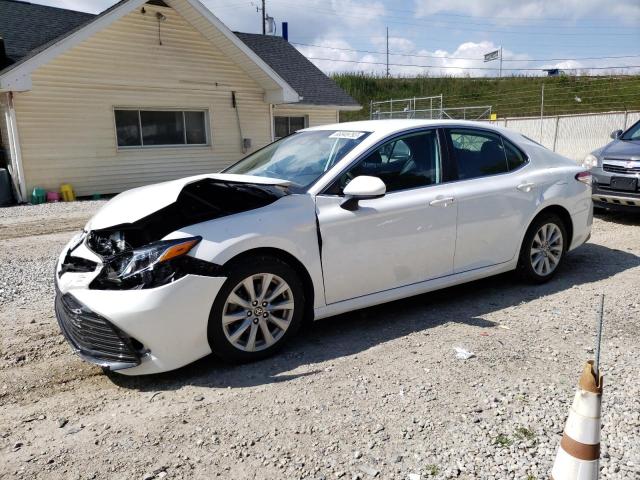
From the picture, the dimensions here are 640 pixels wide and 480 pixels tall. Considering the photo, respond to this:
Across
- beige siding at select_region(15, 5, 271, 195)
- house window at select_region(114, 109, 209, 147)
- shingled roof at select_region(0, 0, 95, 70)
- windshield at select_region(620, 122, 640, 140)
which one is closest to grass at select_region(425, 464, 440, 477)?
windshield at select_region(620, 122, 640, 140)

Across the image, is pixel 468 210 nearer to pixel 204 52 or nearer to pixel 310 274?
pixel 310 274

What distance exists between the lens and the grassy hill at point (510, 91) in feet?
98.6

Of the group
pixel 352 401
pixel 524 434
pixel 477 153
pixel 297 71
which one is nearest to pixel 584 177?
pixel 477 153

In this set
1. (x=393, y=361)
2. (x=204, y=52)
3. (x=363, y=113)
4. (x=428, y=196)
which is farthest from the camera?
(x=363, y=113)

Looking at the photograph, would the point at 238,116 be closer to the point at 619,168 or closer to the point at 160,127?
the point at 160,127

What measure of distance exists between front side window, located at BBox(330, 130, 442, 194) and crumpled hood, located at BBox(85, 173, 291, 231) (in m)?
0.66

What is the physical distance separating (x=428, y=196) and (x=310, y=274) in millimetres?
1226

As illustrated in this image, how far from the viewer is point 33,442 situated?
273 centimetres

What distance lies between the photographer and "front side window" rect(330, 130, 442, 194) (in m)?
3.97

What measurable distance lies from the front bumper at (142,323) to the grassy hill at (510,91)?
28488 mm

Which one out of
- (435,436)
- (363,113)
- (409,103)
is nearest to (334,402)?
(435,436)

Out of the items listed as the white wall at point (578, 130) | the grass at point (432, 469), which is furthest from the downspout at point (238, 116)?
the grass at point (432, 469)

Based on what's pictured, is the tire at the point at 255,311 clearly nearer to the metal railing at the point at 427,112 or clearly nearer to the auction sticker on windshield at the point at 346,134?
the auction sticker on windshield at the point at 346,134

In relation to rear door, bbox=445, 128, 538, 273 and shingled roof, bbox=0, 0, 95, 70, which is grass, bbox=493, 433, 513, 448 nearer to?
rear door, bbox=445, 128, 538, 273
